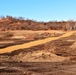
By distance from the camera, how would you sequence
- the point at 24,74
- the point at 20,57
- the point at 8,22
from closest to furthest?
the point at 24,74 < the point at 20,57 < the point at 8,22

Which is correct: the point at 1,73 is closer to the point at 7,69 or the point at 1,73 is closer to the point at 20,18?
the point at 7,69

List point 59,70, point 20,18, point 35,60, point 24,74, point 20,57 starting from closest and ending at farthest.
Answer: point 24,74 < point 59,70 < point 35,60 < point 20,57 < point 20,18

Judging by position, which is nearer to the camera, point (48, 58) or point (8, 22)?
point (48, 58)

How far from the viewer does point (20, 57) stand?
668 inches

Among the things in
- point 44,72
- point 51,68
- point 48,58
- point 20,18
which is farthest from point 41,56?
point 20,18

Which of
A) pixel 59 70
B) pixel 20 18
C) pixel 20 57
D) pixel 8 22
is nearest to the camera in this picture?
pixel 59 70

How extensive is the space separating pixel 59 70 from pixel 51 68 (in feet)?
2.28

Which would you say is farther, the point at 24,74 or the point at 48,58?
the point at 48,58

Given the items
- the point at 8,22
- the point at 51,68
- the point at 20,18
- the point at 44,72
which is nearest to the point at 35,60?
the point at 51,68

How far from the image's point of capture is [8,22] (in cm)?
7244

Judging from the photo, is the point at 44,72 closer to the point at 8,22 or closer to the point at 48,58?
the point at 48,58

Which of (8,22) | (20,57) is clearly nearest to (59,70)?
(20,57)

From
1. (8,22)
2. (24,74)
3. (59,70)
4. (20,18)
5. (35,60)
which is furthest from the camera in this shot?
(20,18)

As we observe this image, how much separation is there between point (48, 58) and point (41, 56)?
48cm
